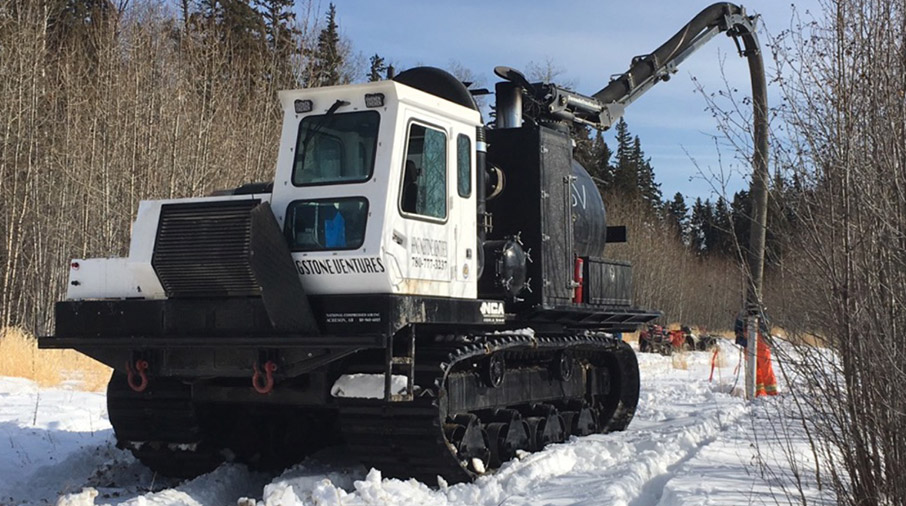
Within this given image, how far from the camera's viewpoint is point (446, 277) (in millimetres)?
8617

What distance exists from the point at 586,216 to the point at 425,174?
3.68m

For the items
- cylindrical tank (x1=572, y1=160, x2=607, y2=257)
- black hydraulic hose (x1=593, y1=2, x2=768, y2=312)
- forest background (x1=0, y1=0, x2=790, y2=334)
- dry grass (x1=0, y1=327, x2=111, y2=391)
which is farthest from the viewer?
forest background (x1=0, y1=0, x2=790, y2=334)

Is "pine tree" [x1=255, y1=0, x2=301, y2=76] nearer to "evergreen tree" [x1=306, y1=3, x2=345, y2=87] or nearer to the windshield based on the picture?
"evergreen tree" [x1=306, y1=3, x2=345, y2=87]

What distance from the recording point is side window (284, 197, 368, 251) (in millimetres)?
8023

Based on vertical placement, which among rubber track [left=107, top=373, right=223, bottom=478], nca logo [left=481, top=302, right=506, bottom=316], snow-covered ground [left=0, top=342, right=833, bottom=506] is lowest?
snow-covered ground [left=0, top=342, right=833, bottom=506]

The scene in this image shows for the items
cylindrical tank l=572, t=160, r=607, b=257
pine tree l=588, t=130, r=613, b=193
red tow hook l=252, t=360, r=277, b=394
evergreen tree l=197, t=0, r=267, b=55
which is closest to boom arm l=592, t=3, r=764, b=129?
cylindrical tank l=572, t=160, r=607, b=257

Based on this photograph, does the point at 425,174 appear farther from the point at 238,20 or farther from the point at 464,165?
the point at 238,20

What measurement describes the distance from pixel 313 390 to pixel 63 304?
92.7 inches

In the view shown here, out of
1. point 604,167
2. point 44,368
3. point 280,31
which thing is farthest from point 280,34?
point 604,167

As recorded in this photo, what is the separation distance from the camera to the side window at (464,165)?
29.2ft

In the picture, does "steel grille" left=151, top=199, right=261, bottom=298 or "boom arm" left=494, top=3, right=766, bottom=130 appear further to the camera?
"boom arm" left=494, top=3, right=766, bottom=130

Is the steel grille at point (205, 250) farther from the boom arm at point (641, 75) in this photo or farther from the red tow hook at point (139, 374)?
the boom arm at point (641, 75)

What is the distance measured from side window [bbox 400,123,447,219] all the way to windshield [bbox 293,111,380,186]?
326mm

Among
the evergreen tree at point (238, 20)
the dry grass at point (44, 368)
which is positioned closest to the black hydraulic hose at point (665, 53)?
the dry grass at point (44, 368)
